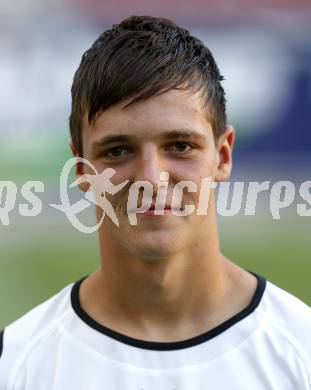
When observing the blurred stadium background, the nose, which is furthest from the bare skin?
the blurred stadium background

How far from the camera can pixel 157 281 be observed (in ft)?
7.12

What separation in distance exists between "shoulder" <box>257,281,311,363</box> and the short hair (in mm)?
444

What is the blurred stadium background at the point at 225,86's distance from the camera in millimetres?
7191

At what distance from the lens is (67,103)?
23.7 feet

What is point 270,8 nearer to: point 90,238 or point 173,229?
point 90,238

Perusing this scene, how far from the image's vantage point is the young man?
6.64 feet

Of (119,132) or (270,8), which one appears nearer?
(119,132)

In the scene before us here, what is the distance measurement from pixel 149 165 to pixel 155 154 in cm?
3

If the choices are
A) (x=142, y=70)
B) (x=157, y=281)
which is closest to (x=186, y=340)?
(x=157, y=281)

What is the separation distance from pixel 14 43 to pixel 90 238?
1867 millimetres

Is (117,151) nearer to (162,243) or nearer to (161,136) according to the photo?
(161,136)

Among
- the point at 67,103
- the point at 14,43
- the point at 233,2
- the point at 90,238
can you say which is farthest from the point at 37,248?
the point at 233,2

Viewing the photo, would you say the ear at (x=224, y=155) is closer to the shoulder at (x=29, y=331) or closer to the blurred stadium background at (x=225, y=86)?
the shoulder at (x=29, y=331)

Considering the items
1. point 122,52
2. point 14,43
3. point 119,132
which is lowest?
point 119,132
